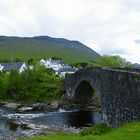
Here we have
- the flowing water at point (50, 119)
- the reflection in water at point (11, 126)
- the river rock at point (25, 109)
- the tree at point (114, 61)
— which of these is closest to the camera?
the reflection in water at point (11, 126)

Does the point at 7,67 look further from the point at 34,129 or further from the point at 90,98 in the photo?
the point at 34,129

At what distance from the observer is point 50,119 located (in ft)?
231

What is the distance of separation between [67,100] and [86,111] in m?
17.9

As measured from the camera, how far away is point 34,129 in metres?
59.1

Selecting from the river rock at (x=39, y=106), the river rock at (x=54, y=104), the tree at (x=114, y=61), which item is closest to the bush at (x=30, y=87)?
the river rock at (x=54, y=104)

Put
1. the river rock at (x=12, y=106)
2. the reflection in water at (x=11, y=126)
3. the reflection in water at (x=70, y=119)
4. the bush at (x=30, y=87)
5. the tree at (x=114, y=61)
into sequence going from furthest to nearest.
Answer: the tree at (x=114, y=61)
the bush at (x=30, y=87)
the river rock at (x=12, y=106)
the reflection in water at (x=70, y=119)
the reflection in water at (x=11, y=126)

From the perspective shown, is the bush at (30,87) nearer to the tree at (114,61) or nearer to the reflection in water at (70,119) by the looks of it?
the reflection in water at (70,119)

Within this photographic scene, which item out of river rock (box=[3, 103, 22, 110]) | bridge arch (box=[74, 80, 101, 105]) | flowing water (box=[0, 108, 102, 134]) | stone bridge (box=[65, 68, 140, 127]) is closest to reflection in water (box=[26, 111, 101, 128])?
flowing water (box=[0, 108, 102, 134])

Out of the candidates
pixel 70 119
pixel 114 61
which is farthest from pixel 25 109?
pixel 114 61

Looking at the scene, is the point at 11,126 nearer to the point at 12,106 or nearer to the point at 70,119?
the point at 70,119

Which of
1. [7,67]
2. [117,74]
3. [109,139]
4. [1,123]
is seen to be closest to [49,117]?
[1,123]

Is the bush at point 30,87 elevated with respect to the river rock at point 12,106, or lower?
elevated

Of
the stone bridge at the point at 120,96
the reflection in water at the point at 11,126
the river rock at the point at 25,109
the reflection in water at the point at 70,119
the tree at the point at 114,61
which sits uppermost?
the tree at the point at 114,61

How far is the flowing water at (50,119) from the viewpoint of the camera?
2491 inches
